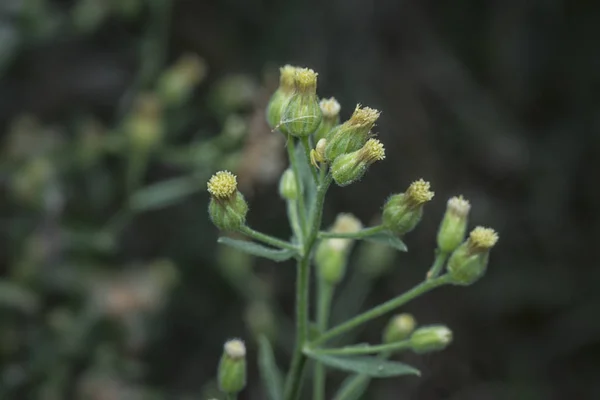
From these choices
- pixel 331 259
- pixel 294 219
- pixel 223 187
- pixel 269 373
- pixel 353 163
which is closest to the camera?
pixel 353 163

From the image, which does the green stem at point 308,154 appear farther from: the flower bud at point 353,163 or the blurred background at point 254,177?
the blurred background at point 254,177

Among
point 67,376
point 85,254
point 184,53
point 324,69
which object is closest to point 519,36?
point 324,69

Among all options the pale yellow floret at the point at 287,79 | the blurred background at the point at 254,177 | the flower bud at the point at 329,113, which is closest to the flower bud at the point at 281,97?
the pale yellow floret at the point at 287,79

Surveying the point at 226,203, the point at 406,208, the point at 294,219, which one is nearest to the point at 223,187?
the point at 226,203

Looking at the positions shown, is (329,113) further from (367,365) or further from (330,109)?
(367,365)

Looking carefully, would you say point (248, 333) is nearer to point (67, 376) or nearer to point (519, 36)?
point (67, 376)
